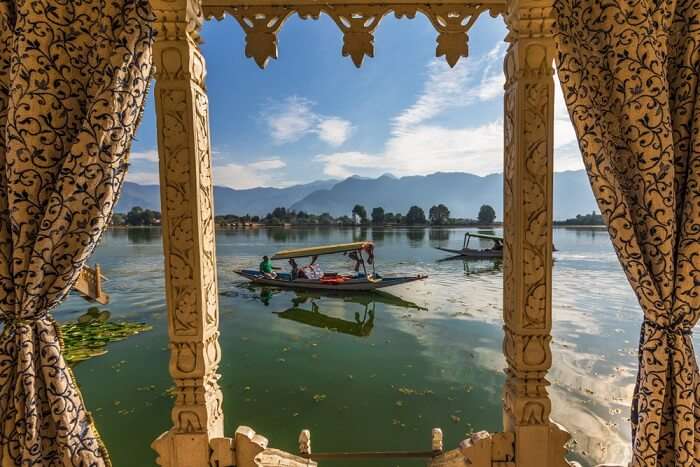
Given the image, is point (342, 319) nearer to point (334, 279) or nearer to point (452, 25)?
point (334, 279)

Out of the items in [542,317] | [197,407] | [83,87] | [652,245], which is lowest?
[197,407]

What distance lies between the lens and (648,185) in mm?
1016

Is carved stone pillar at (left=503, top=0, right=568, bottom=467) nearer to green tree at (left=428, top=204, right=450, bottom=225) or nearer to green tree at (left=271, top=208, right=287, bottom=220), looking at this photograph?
green tree at (left=271, top=208, right=287, bottom=220)

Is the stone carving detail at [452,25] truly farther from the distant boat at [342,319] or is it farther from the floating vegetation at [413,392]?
the distant boat at [342,319]

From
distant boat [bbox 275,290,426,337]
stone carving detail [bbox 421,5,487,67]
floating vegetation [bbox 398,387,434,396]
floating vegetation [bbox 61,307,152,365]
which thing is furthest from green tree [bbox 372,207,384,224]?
stone carving detail [bbox 421,5,487,67]

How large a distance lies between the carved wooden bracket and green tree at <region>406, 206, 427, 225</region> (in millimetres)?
39472

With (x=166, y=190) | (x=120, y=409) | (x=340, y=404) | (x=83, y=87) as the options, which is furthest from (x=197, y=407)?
(x=120, y=409)

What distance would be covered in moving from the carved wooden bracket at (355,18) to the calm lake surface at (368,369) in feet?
12.2

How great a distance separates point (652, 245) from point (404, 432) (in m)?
3.78

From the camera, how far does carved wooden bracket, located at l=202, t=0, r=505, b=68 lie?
4.59 feet

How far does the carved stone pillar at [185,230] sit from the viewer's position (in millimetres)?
1078

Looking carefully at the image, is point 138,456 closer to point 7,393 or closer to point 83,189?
point 7,393

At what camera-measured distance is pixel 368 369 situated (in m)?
6.02

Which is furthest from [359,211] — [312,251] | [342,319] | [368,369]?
[368,369]
